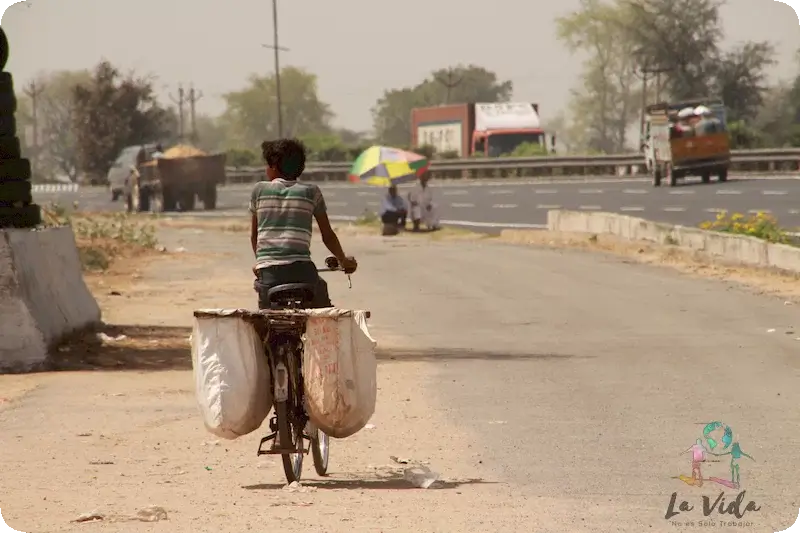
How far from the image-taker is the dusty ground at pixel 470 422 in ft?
25.7

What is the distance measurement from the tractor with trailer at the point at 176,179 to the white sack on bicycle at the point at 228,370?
153ft

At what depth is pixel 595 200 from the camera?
157ft

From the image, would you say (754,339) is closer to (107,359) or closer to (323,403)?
(107,359)

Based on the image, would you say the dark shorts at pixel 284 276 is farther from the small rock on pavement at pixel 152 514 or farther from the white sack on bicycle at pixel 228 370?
the small rock on pavement at pixel 152 514

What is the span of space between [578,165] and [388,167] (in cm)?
2531

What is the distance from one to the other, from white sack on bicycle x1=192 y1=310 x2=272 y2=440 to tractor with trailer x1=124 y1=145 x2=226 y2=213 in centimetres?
4667

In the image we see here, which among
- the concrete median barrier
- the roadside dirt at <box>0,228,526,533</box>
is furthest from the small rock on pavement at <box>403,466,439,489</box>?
the concrete median barrier

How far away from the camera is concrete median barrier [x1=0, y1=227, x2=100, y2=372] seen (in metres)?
14.6

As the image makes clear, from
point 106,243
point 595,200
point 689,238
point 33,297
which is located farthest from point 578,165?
point 33,297

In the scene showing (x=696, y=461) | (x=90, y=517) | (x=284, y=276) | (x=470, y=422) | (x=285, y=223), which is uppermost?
(x=285, y=223)

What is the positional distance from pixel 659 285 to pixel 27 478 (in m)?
15.0

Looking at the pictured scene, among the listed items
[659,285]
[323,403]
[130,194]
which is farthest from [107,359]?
[130,194]

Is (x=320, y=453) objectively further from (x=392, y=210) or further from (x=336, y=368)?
(x=392, y=210)

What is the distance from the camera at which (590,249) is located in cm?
3209
